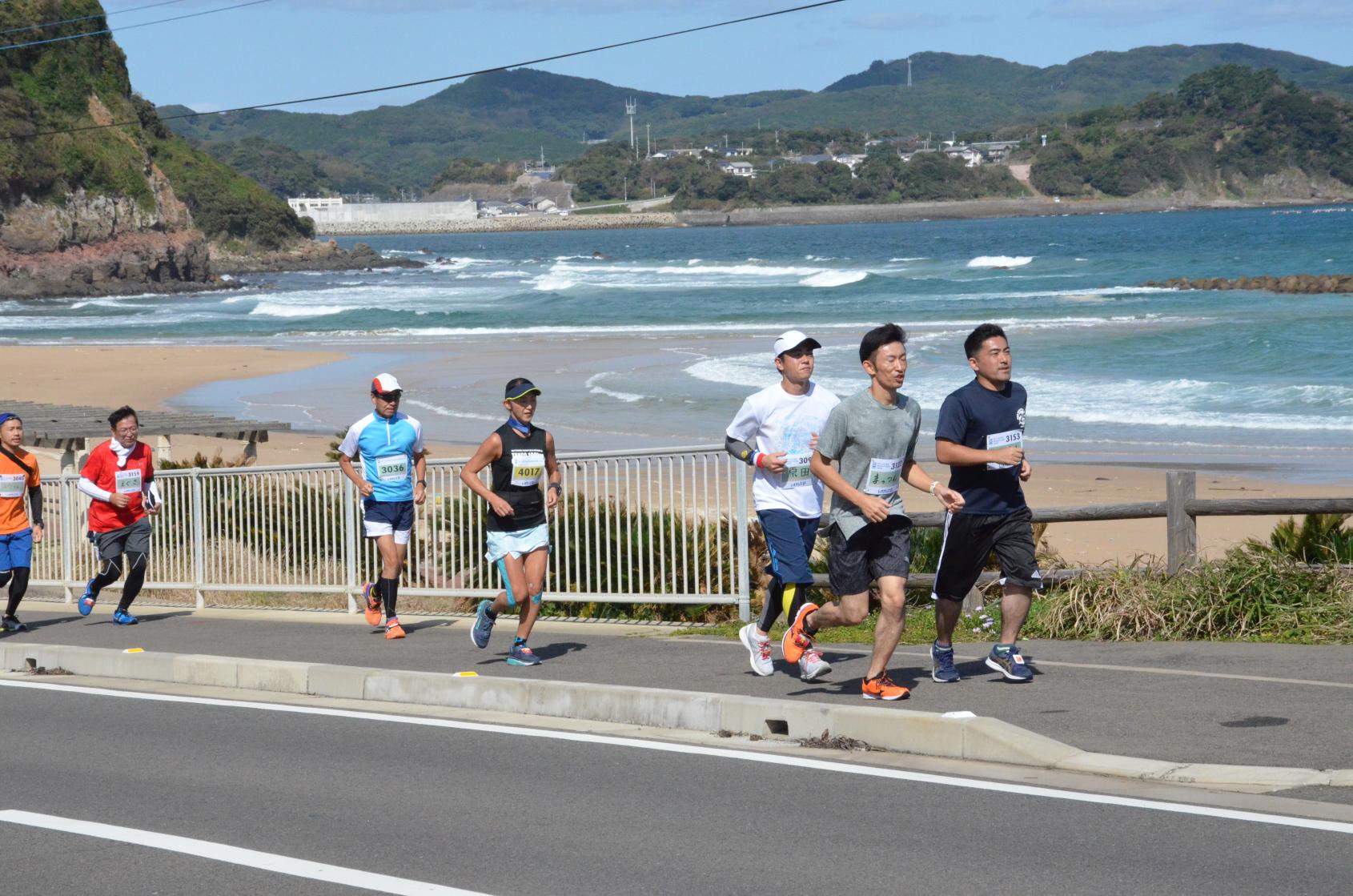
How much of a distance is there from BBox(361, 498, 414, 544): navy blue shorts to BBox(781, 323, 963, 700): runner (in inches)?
166

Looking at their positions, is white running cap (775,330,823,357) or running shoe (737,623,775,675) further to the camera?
running shoe (737,623,775,675)

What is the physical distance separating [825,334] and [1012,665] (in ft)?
149

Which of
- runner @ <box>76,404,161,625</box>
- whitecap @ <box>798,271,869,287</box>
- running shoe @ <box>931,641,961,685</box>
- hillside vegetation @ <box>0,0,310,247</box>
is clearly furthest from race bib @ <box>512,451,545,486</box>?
hillside vegetation @ <box>0,0,310,247</box>

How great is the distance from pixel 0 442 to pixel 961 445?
8192 millimetres

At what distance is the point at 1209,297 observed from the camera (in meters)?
64.9

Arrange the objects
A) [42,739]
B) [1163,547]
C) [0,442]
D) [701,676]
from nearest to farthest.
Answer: [42,739] < [701,676] < [0,442] < [1163,547]

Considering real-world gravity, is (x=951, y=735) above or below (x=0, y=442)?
below

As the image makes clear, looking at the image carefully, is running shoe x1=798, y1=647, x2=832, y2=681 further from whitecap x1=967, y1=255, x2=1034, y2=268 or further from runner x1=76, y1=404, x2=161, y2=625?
whitecap x1=967, y1=255, x2=1034, y2=268

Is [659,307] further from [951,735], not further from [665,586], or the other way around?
[951,735]

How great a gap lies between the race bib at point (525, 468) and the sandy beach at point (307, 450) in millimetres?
4296

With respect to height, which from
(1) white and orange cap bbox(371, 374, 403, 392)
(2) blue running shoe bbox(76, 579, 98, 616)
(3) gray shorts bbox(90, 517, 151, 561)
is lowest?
(2) blue running shoe bbox(76, 579, 98, 616)

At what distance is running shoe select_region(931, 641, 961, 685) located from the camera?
8.65 m

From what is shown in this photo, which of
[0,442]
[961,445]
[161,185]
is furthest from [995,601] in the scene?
[161,185]

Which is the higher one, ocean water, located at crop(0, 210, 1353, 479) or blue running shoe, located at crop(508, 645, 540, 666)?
ocean water, located at crop(0, 210, 1353, 479)
